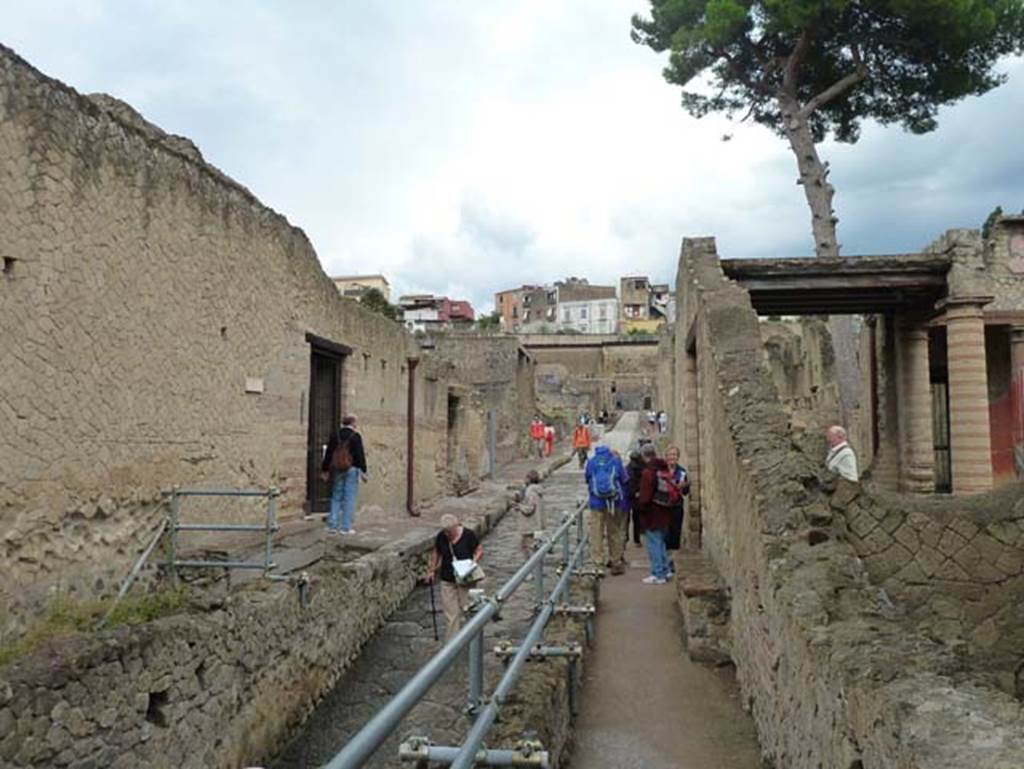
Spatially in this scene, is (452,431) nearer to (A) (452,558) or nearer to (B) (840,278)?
(B) (840,278)

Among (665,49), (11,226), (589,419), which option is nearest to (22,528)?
(11,226)

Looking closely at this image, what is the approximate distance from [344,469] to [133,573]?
11.3 feet

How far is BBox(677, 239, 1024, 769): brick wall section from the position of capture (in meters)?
1.99

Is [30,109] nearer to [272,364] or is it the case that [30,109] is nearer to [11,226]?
[11,226]

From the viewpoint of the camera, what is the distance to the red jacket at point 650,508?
26.0 ft

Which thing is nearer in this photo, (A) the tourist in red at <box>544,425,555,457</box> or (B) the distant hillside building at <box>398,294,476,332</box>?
(A) the tourist in red at <box>544,425,555,457</box>

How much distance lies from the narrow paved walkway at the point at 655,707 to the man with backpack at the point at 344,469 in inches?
146

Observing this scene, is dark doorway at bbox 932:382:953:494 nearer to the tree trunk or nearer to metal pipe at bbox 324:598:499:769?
the tree trunk

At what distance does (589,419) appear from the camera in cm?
4022

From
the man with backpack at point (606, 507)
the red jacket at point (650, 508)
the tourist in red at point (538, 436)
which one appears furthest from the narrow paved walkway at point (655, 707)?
the tourist in red at point (538, 436)

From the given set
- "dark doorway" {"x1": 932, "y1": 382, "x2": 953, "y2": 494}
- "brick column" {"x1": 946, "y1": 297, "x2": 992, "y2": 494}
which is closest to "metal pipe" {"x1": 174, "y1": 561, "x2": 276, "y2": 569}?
"brick column" {"x1": 946, "y1": 297, "x2": 992, "y2": 494}

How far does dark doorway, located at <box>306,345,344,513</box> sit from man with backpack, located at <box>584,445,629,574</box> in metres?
3.67

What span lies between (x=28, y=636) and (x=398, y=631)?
376 cm

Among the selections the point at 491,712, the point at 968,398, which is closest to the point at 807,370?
the point at 968,398
